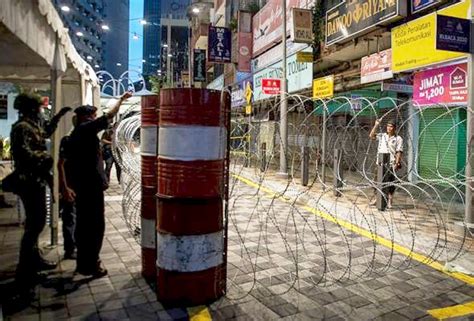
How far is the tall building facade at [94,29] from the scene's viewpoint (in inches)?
3091

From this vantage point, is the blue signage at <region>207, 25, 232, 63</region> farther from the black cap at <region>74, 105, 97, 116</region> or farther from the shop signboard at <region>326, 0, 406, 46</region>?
the black cap at <region>74, 105, 97, 116</region>

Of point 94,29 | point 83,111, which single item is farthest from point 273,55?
point 94,29

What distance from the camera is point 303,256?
5281mm

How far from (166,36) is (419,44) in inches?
2319

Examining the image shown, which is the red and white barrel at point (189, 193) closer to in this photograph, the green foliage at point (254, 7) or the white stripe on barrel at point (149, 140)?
the white stripe on barrel at point (149, 140)

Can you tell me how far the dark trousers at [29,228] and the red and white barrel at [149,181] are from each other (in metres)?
1.00

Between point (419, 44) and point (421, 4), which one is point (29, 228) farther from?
point (421, 4)

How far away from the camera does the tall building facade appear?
258ft

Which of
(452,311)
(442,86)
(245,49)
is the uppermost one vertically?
(245,49)

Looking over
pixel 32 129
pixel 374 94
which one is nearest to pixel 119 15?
pixel 374 94

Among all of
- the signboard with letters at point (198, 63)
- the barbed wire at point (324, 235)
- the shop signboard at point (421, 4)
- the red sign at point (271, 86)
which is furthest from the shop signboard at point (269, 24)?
the barbed wire at point (324, 235)

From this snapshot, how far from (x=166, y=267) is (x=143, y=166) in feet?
3.79

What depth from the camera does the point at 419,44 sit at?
9.31 m

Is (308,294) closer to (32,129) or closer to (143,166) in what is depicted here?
(143,166)
